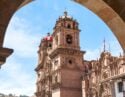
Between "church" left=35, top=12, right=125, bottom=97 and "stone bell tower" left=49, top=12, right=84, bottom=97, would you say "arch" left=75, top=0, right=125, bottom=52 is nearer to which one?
"church" left=35, top=12, right=125, bottom=97

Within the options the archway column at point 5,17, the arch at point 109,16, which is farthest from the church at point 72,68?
the archway column at point 5,17

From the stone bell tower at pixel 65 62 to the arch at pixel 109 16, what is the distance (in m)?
35.3

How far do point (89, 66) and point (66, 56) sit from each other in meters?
4.40

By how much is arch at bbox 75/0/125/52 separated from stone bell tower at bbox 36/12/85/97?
35.3 metres

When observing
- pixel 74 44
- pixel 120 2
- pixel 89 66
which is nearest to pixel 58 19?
pixel 74 44

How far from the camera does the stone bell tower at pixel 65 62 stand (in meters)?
40.2

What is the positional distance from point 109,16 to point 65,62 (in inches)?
1454

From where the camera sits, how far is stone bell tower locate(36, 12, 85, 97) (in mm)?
40156

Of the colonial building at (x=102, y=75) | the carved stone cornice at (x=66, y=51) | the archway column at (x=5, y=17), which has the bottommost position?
the archway column at (x=5, y=17)

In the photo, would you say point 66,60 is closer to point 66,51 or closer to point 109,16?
point 66,51

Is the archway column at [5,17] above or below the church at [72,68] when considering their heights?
below

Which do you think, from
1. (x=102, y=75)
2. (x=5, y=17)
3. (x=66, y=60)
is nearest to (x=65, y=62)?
(x=66, y=60)

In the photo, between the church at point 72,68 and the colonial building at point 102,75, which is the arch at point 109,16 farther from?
the church at point 72,68

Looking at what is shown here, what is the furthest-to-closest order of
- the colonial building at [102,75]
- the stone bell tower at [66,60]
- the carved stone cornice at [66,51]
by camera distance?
1. the carved stone cornice at [66,51]
2. the stone bell tower at [66,60]
3. the colonial building at [102,75]
